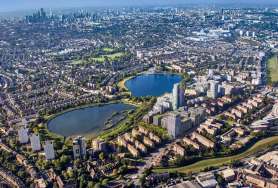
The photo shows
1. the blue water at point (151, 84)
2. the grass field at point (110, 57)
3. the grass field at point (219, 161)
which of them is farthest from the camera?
the grass field at point (110, 57)

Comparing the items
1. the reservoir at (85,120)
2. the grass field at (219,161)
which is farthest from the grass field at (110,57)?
the grass field at (219,161)

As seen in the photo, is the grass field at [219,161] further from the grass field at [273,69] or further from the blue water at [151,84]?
the grass field at [273,69]

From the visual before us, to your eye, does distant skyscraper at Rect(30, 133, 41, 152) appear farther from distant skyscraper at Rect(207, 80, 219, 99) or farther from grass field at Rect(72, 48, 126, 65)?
grass field at Rect(72, 48, 126, 65)

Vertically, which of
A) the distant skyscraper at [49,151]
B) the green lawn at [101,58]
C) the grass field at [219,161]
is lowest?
the grass field at [219,161]

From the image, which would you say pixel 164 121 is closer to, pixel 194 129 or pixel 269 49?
pixel 194 129

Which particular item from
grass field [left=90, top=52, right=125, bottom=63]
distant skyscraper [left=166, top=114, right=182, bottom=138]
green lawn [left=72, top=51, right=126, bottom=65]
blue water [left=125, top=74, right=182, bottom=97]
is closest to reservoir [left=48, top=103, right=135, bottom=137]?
blue water [left=125, top=74, right=182, bottom=97]

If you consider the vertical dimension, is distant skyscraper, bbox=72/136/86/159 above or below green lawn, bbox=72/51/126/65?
below

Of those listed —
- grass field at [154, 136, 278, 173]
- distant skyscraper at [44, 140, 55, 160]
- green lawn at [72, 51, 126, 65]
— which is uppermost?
green lawn at [72, 51, 126, 65]
